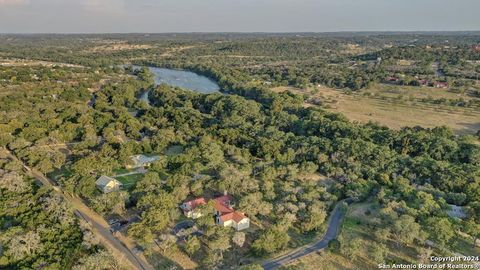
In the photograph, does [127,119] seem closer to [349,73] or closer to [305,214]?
[305,214]

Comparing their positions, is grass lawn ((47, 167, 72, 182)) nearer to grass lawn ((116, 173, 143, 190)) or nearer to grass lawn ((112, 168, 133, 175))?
grass lawn ((112, 168, 133, 175))

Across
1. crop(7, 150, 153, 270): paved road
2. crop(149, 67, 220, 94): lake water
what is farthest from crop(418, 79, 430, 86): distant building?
crop(7, 150, 153, 270): paved road

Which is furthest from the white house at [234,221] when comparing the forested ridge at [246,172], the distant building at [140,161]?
the distant building at [140,161]

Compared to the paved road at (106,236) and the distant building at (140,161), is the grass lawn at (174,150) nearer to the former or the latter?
the distant building at (140,161)

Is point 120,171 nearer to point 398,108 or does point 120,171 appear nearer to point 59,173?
point 59,173

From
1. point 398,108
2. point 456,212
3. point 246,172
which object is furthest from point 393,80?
point 246,172

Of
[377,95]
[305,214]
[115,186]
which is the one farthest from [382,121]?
[115,186]
